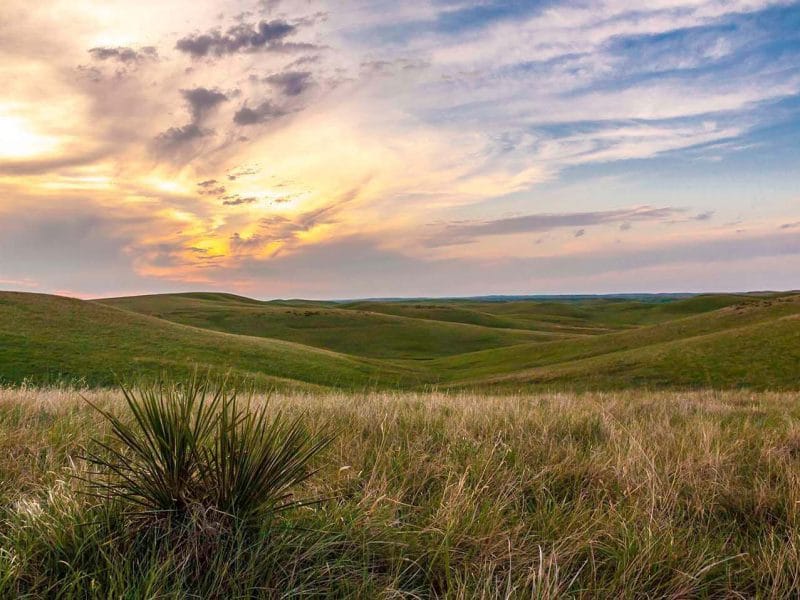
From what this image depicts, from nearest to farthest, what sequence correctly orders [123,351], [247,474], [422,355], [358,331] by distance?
[247,474] < [123,351] < [422,355] < [358,331]

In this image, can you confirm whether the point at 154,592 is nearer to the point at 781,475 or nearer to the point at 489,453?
the point at 489,453

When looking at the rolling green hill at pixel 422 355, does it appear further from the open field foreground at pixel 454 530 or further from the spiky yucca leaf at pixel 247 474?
the spiky yucca leaf at pixel 247 474

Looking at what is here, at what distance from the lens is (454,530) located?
3.12 m

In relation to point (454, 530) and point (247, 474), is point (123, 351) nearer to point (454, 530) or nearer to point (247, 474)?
point (247, 474)

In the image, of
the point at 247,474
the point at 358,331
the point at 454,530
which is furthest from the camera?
the point at 358,331

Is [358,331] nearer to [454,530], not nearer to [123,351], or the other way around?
[123,351]

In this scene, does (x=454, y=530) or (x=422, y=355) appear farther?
(x=422, y=355)

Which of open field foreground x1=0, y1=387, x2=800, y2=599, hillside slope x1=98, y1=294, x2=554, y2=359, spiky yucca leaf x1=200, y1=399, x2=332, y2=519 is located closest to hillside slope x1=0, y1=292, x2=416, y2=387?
hillside slope x1=98, y1=294, x2=554, y2=359

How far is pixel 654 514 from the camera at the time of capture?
365cm

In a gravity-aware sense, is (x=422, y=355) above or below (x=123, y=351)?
below

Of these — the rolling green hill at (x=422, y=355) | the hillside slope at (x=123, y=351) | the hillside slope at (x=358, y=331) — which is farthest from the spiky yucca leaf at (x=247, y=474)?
the hillside slope at (x=358, y=331)

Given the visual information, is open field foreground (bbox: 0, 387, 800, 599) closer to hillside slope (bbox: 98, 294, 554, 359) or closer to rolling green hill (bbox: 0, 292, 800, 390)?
rolling green hill (bbox: 0, 292, 800, 390)

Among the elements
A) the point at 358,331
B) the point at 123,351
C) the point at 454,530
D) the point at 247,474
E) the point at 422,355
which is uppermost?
the point at 247,474

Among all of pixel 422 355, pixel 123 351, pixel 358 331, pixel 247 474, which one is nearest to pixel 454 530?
pixel 247 474
